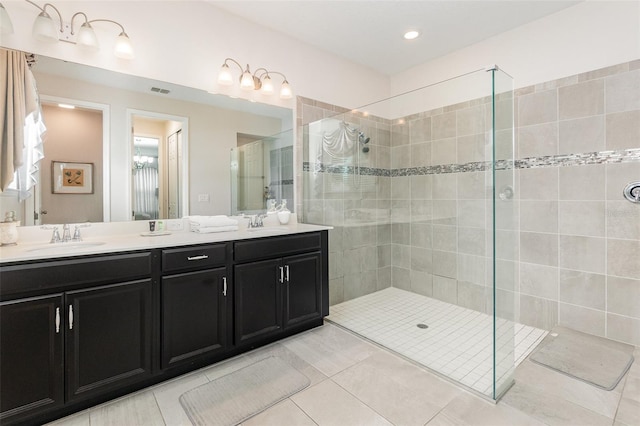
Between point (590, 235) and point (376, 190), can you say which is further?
point (376, 190)

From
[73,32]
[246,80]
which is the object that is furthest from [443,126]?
[73,32]

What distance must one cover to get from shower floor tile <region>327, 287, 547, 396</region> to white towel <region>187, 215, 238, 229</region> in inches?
53.9

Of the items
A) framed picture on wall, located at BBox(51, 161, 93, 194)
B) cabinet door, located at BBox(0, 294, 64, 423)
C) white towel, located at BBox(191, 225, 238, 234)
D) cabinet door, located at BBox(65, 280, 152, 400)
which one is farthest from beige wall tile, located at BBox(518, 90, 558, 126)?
cabinet door, located at BBox(0, 294, 64, 423)

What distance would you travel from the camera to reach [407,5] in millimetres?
2492

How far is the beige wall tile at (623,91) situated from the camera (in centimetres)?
222

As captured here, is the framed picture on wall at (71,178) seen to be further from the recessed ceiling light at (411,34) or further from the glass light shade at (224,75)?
the recessed ceiling light at (411,34)

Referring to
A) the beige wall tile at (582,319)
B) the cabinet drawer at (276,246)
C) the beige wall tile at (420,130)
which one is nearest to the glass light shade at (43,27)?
the cabinet drawer at (276,246)

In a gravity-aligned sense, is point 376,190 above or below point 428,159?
below

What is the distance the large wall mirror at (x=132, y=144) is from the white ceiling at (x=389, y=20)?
Result: 0.80m

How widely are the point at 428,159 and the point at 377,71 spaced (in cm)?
143

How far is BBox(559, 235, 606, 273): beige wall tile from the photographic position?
240cm

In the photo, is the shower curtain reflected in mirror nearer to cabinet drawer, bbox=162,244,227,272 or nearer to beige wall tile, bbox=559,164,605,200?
cabinet drawer, bbox=162,244,227,272

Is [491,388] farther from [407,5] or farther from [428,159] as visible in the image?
[407,5]

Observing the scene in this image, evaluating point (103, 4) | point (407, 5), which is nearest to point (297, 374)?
point (103, 4)
